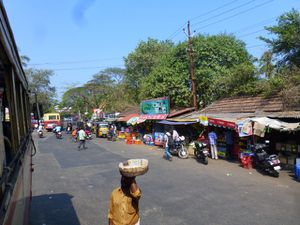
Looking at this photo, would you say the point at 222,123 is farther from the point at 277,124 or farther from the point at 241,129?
the point at 277,124

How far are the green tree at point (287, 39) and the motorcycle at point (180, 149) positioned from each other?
7.85 m

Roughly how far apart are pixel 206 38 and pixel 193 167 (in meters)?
15.9

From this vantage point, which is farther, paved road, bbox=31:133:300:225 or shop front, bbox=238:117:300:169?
shop front, bbox=238:117:300:169

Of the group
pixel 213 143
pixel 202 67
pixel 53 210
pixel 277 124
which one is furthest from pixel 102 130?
pixel 53 210

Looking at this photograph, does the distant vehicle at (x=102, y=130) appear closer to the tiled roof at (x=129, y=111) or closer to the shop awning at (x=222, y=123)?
the tiled roof at (x=129, y=111)

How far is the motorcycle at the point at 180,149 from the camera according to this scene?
16672 millimetres

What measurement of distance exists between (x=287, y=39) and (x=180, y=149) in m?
8.53

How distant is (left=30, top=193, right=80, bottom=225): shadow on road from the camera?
6969 mm

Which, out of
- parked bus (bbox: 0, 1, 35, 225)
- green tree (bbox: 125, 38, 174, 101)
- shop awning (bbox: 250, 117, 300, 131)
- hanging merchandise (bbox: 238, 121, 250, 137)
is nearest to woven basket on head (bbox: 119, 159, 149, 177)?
parked bus (bbox: 0, 1, 35, 225)

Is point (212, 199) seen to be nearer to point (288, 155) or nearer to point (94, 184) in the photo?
point (94, 184)

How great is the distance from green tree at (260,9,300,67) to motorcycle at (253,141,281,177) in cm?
827

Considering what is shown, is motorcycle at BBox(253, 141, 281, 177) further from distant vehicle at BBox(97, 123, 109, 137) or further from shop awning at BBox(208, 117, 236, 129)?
distant vehicle at BBox(97, 123, 109, 137)

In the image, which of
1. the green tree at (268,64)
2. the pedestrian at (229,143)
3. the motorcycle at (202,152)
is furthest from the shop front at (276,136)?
the green tree at (268,64)

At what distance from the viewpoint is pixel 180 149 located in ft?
55.3
